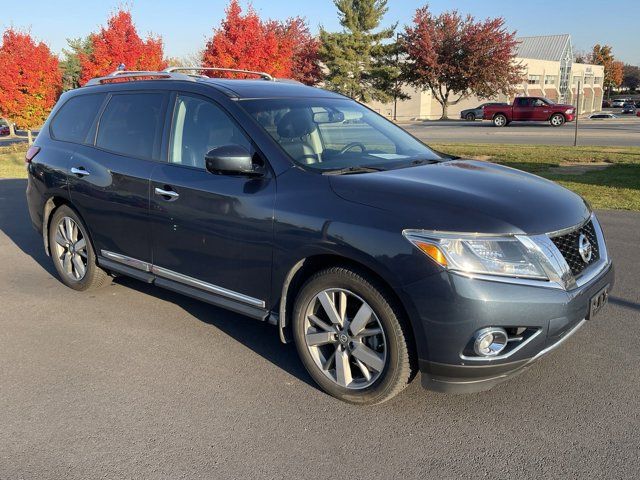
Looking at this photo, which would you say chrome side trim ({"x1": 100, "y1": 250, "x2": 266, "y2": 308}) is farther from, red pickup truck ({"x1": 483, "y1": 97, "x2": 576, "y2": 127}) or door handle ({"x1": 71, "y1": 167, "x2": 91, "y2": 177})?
red pickup truck ({"x1": 483, "y1": 97, "x2": 576, "y2": 127})

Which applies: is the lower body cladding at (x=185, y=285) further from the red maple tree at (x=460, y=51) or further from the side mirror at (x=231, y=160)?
the red maple tree at (x=460, y=51)

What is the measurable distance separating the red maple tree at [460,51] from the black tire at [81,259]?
49165mm

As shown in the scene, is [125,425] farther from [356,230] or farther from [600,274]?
[600,274]

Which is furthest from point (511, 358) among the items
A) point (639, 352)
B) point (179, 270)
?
point (179, 270)

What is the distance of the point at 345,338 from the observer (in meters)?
3.37

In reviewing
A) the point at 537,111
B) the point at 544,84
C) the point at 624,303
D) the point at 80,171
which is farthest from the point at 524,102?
the point at 544,84

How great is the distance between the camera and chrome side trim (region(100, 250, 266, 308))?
3.84 meters

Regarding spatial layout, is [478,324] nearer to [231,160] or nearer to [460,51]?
[231,160]

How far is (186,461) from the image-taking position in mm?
2895

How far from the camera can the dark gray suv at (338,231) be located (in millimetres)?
2943

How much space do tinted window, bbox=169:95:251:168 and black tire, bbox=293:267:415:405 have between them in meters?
1.14

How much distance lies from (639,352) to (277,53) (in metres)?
19.9

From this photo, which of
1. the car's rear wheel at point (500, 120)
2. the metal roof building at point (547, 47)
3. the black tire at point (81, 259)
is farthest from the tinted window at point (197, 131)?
the metal roof building at point (547, 47)

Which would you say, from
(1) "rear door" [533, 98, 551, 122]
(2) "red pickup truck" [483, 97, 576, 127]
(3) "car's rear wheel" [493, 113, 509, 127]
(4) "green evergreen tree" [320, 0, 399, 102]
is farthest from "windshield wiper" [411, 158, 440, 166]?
(4) "green evergreen tree" [320, 0, 399, 102]
